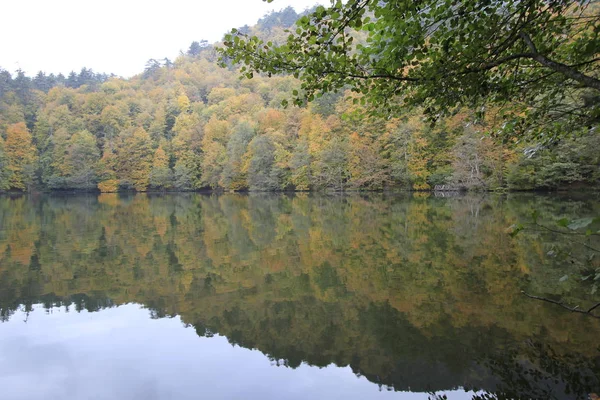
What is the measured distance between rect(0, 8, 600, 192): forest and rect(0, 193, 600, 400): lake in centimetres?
1607

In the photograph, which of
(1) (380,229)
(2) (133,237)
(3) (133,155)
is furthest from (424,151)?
(3) (133,155)

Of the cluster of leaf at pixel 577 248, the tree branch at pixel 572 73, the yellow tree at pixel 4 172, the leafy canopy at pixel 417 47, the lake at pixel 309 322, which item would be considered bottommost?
the lake at pixel 309 322

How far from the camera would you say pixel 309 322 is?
5.35 meters

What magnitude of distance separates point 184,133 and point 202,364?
62.1m

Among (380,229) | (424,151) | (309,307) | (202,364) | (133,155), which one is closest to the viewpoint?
(202,364)

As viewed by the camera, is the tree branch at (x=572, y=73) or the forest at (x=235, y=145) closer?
the tree branch at (x=572, y=73)

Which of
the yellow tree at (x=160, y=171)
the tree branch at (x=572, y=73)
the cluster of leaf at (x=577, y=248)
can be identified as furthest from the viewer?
the yellow tree at (x=160, y=171)

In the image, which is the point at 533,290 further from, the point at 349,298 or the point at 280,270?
the point at 280,270

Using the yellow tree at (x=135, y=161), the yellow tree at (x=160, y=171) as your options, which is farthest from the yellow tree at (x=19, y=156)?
the yellow tree at (x=160, y=171)

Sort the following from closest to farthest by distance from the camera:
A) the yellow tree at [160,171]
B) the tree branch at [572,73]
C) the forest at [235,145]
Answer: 1. the tree branch at [572,73]
2. the forest at [235,145]
3. the yellow tree at [160,171]

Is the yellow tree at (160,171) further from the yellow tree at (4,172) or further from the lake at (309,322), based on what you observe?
the lake at (309,322)

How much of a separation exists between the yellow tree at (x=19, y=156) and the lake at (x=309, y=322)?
185ft

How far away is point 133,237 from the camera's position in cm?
1335

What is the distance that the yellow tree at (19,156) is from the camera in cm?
5534
